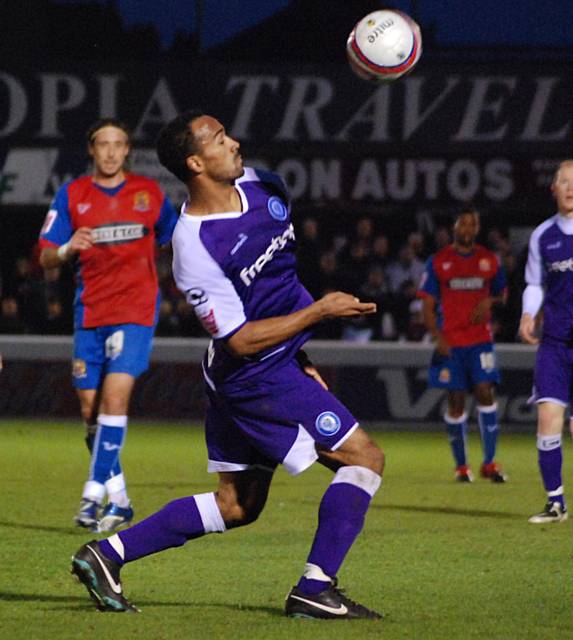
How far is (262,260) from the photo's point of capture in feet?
19.3

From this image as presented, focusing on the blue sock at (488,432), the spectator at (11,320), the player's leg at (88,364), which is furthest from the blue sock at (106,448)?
the spectator at (11,320)

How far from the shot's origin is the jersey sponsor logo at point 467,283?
1288 cm

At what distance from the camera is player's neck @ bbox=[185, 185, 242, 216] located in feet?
19.5

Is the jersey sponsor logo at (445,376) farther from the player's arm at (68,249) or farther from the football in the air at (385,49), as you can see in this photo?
the player's arm at (68,249)

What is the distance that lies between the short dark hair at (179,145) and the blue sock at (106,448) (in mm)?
3067

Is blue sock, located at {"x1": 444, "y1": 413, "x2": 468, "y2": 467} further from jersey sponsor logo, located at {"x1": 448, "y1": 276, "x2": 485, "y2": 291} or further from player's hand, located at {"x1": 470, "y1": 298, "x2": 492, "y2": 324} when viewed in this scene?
jersey sponsor logo, located at {"x1": 448, "y1": 276, "x2": 485, "y2": 291}

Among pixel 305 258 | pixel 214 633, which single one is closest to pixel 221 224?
pixel 214 633

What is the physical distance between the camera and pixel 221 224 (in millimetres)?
5863

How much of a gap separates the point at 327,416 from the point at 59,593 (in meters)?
1.59

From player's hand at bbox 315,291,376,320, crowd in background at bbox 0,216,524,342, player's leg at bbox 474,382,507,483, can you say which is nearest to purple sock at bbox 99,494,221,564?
player's hand at bbox 315,291,376,320

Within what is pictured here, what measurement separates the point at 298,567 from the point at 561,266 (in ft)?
10.1

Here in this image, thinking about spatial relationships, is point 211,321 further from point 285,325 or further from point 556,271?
point 556,271

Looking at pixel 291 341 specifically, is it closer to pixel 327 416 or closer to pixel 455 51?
pixel 327 416

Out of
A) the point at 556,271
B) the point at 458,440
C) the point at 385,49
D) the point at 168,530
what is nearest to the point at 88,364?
the point at 385,49
